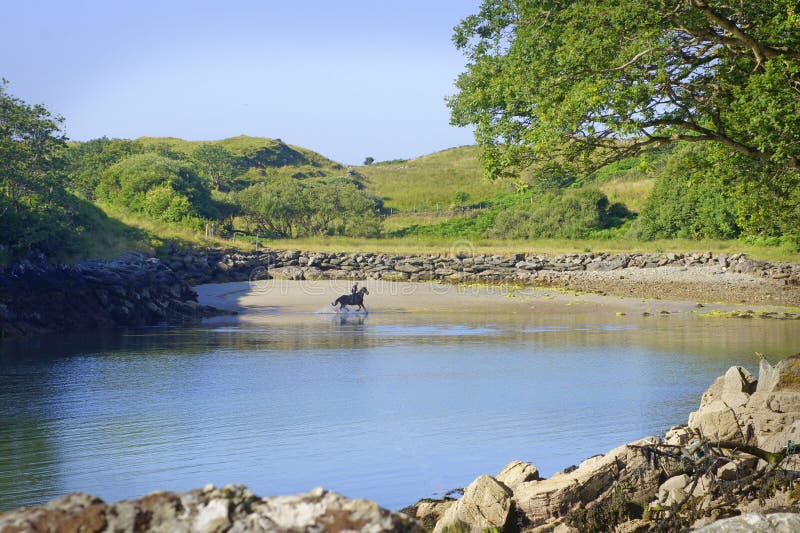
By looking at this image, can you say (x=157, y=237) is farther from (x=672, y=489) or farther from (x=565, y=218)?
(x=672, y=489)

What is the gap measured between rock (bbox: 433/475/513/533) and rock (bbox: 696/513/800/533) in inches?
97.5

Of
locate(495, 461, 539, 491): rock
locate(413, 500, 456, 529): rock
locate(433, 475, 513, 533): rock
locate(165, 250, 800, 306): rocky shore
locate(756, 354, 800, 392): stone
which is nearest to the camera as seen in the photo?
locate(433, 475, 513, 533): rock

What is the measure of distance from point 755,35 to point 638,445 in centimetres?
595

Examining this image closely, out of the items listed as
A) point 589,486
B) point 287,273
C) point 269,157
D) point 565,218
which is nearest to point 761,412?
point 589,486

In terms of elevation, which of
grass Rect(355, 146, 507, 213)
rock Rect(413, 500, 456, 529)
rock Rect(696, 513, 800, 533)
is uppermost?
grass Rect(355, 146, 507, 213)

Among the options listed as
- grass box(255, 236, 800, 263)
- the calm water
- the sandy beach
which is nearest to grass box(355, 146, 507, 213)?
grass box(255, 236, 800, 263)

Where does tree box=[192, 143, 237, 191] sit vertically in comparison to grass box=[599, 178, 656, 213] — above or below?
above

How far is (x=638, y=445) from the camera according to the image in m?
7.30

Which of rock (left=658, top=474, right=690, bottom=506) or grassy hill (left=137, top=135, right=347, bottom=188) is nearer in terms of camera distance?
rock (left=658, top=474, right=690, bottom=506)

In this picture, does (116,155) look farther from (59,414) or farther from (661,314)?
(59,414)

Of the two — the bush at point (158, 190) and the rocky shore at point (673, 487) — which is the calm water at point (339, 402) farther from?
the bush at point (158, 190)

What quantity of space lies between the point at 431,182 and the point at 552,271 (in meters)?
56.8

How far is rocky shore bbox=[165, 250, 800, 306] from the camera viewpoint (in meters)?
33.8

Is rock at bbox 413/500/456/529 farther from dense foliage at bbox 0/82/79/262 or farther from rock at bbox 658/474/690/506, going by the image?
dense foliage at bbox 0/82/79/262
